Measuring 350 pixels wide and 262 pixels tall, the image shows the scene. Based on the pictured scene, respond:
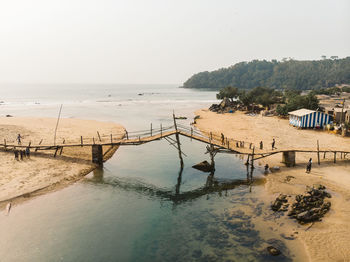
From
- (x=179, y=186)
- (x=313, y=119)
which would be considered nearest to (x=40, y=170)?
(x=179, y=186)

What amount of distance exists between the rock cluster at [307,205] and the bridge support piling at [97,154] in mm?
20326

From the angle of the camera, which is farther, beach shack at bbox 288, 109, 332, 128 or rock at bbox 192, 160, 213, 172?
beach shack at bbox 288, 109, 332, 128

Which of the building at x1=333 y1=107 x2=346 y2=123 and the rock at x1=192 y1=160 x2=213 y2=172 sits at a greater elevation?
the building at x1=333 y1=107 x2=346 y2=123

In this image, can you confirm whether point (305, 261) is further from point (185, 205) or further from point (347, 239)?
point (185, 205)

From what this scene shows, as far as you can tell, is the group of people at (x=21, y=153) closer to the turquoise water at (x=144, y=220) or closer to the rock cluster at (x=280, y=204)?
the turquoise water at (x=144, y=220)

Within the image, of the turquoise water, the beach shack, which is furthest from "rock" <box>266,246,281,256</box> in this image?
the beach shack

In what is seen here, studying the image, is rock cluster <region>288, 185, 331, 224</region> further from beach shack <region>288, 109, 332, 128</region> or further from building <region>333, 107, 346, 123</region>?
building <region>333, 107, 346, 123</region>

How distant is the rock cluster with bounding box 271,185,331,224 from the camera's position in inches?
720

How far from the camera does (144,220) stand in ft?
64.0

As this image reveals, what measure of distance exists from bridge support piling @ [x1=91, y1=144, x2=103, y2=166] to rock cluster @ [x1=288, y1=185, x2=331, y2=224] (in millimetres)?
21708

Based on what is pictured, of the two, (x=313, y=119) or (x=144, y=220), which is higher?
(x=313, y=119)

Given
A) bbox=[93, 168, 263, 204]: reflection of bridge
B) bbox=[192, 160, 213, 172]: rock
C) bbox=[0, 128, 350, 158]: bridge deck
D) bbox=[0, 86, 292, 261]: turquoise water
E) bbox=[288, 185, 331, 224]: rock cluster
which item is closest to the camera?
bbox=[0, 86, 292, 261]: turquoise water

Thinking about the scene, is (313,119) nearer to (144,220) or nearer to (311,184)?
(311,184)

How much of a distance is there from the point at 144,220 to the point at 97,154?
14.0 metres
